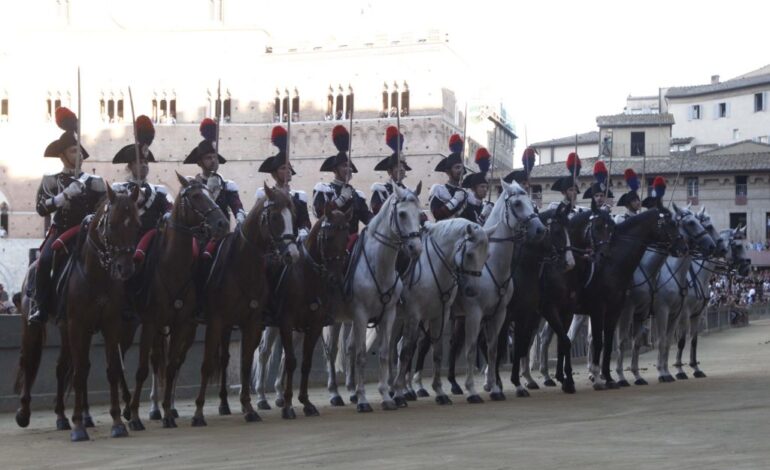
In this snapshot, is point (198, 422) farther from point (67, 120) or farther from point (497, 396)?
point (497, 396)

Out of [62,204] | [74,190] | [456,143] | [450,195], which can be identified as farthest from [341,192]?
[62,204]

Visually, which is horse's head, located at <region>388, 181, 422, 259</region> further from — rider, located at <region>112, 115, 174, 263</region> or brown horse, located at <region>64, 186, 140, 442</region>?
brown horse, located at <region>64, 186, 140, 442</region>

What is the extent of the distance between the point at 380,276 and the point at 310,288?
77 cm

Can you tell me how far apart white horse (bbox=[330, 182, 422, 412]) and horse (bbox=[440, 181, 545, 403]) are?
111 cm

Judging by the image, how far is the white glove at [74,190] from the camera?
466 inches

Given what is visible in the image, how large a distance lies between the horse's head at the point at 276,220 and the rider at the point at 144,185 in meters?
0.91

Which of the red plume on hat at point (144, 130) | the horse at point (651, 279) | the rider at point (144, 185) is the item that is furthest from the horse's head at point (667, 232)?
the red plume on hat at point (144, 130)

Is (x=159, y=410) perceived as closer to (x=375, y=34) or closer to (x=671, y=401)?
(x=671, y=401)

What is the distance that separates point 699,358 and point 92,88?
51.2 m

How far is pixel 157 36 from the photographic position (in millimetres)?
73188

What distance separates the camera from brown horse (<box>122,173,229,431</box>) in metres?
11.8

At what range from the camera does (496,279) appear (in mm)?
14969

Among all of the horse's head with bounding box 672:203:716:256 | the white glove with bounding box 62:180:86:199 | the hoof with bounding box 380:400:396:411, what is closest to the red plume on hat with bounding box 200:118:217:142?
the white glove with bounding box 62:180:86:199

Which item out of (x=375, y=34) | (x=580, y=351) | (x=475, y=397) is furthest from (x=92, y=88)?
(x=475, y=397)
